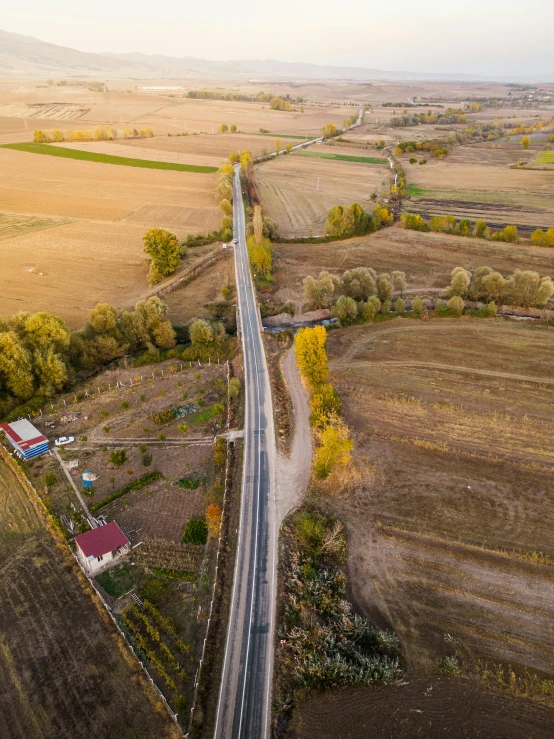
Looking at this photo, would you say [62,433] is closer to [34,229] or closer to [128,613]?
[128,613]

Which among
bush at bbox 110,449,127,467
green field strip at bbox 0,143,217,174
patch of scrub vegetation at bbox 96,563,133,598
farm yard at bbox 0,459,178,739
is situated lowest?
farm yard at bbox 0,459,178,739

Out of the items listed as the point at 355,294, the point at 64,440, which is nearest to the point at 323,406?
the point at 64,440

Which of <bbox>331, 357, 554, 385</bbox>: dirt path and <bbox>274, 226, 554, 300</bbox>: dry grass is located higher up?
<bbox>274, 226, 554, 300</bbox>: dry grass

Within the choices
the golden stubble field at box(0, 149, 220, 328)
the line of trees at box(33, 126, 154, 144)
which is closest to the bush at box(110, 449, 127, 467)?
the golden stubble field at box(0, 149, 220, 328)

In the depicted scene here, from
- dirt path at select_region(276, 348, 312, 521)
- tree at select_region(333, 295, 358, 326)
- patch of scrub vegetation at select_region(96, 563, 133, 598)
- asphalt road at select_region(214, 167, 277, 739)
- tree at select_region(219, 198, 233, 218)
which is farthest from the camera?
tree at select_region(219, 198, 233, 218)

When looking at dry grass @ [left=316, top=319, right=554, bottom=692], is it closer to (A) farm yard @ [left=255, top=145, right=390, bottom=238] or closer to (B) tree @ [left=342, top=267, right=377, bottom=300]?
(B) tree @ [left=342, top=267, right=377, bottom=300]

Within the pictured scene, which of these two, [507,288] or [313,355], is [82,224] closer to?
[313,355]
